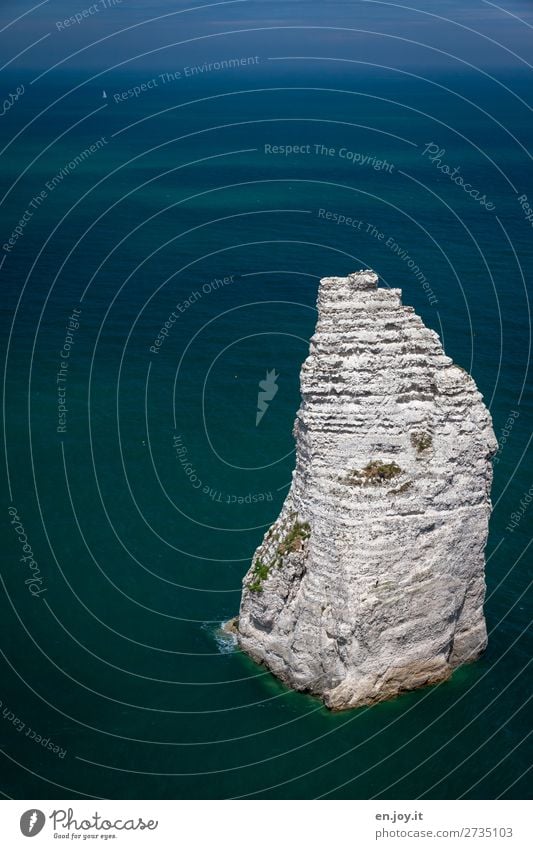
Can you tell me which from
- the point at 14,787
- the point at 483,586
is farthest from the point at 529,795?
the point at 14,787

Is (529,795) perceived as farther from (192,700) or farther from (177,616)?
(177,616)

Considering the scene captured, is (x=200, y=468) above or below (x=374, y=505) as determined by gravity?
below

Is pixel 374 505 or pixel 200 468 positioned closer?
pixel 374 505

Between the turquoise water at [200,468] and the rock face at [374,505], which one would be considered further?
the turquoise water at [200,468]

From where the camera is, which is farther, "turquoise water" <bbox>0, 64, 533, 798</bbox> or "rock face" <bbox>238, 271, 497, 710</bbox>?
"turquoise water" <bbox>0, 64, 533, 798</bbox>
